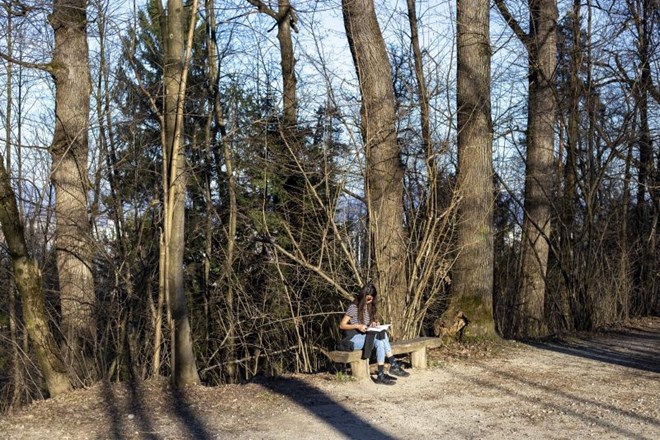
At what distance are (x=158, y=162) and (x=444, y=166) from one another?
6.37 metres

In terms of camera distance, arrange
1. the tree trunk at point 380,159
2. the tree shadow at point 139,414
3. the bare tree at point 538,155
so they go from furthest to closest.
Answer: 1. the bare tree at point 538,155
2. the tree trunk at point 380,159
3. the tree shadow at point 139,414

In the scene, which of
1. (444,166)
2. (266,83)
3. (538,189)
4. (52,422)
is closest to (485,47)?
(444,166)

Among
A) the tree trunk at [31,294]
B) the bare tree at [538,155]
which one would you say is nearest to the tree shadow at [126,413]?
the tree trunk at [31,294]

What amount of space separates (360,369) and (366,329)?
1.63 feet

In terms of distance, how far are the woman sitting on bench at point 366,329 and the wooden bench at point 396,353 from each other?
0.49 feet

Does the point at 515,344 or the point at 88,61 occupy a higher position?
the point at 88,61

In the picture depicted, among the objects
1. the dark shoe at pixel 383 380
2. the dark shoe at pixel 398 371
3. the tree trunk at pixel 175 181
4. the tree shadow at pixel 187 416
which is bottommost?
the tree shadow at pixel 187 416

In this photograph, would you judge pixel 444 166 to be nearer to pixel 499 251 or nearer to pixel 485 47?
pixel 485 47

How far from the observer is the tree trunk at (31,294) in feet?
30.8

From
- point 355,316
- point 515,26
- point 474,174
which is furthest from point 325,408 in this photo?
point 515,26

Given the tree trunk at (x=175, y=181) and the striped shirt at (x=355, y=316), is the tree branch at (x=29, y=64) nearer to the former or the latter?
the tree trunk at (x=175, y=181)

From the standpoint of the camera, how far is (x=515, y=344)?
12836mm

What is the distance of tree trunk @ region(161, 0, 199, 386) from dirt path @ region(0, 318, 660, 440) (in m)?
0.86

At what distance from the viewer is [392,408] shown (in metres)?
8.26
